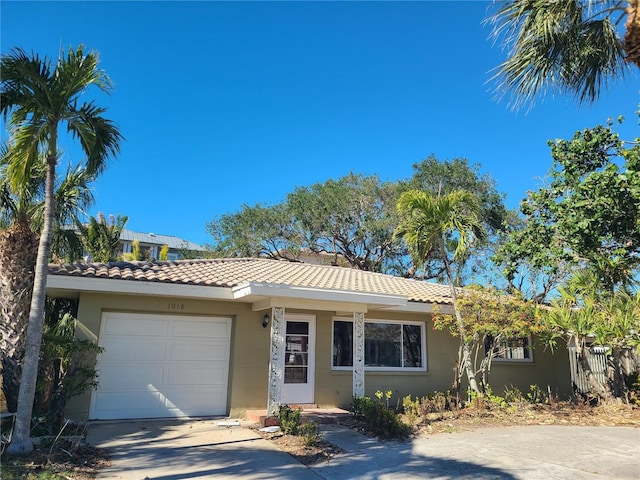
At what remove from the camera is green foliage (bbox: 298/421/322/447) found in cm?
795

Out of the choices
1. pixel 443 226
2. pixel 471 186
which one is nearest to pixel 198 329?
pixel 443 226

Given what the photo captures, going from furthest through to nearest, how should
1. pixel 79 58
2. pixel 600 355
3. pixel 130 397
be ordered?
1. pixel 600 355
2. pixel 130 397
3. pixel 79 58

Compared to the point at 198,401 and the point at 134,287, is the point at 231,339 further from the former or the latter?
the point at 134,287

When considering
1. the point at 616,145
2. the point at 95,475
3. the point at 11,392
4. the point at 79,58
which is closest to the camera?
the point at 95,475

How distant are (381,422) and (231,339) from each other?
429 cm

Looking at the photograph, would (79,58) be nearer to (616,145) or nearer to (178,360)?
(178,360)

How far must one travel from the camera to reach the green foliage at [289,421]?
8.66 meters

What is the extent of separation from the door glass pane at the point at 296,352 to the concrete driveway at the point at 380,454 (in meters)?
2.31

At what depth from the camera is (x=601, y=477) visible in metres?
6.16

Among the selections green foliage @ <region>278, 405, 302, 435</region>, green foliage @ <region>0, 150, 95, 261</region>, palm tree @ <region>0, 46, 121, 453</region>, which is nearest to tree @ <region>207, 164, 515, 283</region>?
green foliage @ <region>0, 150, 95, 261</region>

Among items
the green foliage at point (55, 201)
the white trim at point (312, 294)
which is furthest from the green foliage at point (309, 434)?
the green foliage at point (55, 201)

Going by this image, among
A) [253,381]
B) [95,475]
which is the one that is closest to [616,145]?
[253,381]

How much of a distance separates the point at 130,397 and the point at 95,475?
14.2 ft

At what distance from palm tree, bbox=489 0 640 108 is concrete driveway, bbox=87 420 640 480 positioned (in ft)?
18.7
